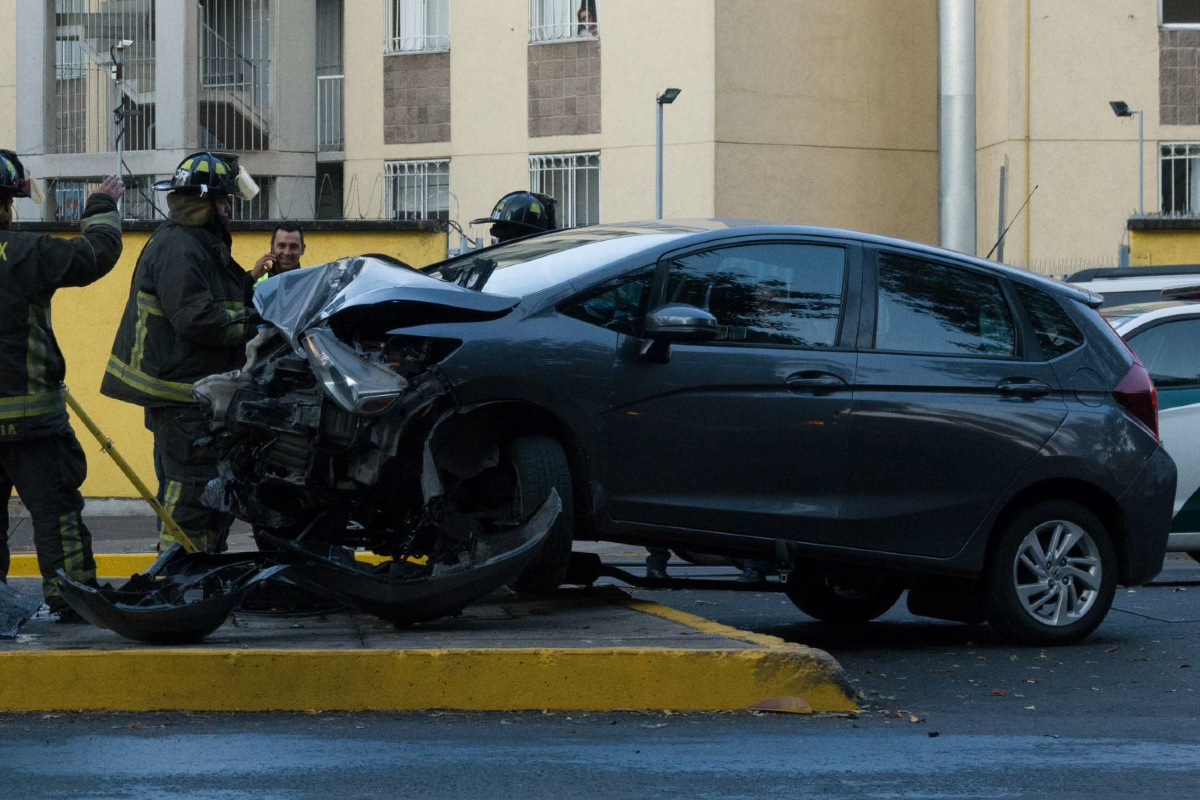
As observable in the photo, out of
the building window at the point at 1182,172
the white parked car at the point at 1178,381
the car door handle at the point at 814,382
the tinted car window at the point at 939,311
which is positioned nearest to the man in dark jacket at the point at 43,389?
the car door handle at the point at 814,382

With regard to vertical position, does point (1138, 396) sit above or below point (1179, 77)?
below

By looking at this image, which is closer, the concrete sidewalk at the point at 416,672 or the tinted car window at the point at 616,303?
the concrete sidewalk at the point at 416,672

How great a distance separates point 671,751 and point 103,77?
2338 cm

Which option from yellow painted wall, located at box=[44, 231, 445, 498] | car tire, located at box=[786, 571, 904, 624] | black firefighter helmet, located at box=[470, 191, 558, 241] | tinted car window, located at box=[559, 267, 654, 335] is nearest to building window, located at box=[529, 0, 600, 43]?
yellow painted wall, located at box=[44, 231, 445, 498]

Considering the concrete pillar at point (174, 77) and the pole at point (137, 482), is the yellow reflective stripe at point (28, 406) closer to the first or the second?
the pole at point (137, 482)

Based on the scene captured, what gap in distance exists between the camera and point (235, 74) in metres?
27.2

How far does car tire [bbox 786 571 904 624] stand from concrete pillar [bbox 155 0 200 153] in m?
19.4

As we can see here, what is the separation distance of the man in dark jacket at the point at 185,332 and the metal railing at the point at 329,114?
19.8 meters

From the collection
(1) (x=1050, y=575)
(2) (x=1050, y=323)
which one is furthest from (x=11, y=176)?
(1) (x=1050, y=575)

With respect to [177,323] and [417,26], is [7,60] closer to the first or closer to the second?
[417,26]

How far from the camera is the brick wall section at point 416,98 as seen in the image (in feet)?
87.4

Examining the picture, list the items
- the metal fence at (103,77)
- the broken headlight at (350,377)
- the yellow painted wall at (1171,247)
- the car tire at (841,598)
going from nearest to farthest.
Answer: the broken headlight at (350,377), the car tire at (841,598), the yellow painted wall at (1171,247), the metal fence at (103,77)

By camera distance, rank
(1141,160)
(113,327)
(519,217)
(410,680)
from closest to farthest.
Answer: (410,680) < (519,217) < (113,327) < (1141,160)

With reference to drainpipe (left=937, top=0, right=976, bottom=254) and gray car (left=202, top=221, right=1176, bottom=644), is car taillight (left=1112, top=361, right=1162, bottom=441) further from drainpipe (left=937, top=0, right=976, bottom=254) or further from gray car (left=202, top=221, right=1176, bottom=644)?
drainpipe (left=937, top=0, right=976, bottom=254)
